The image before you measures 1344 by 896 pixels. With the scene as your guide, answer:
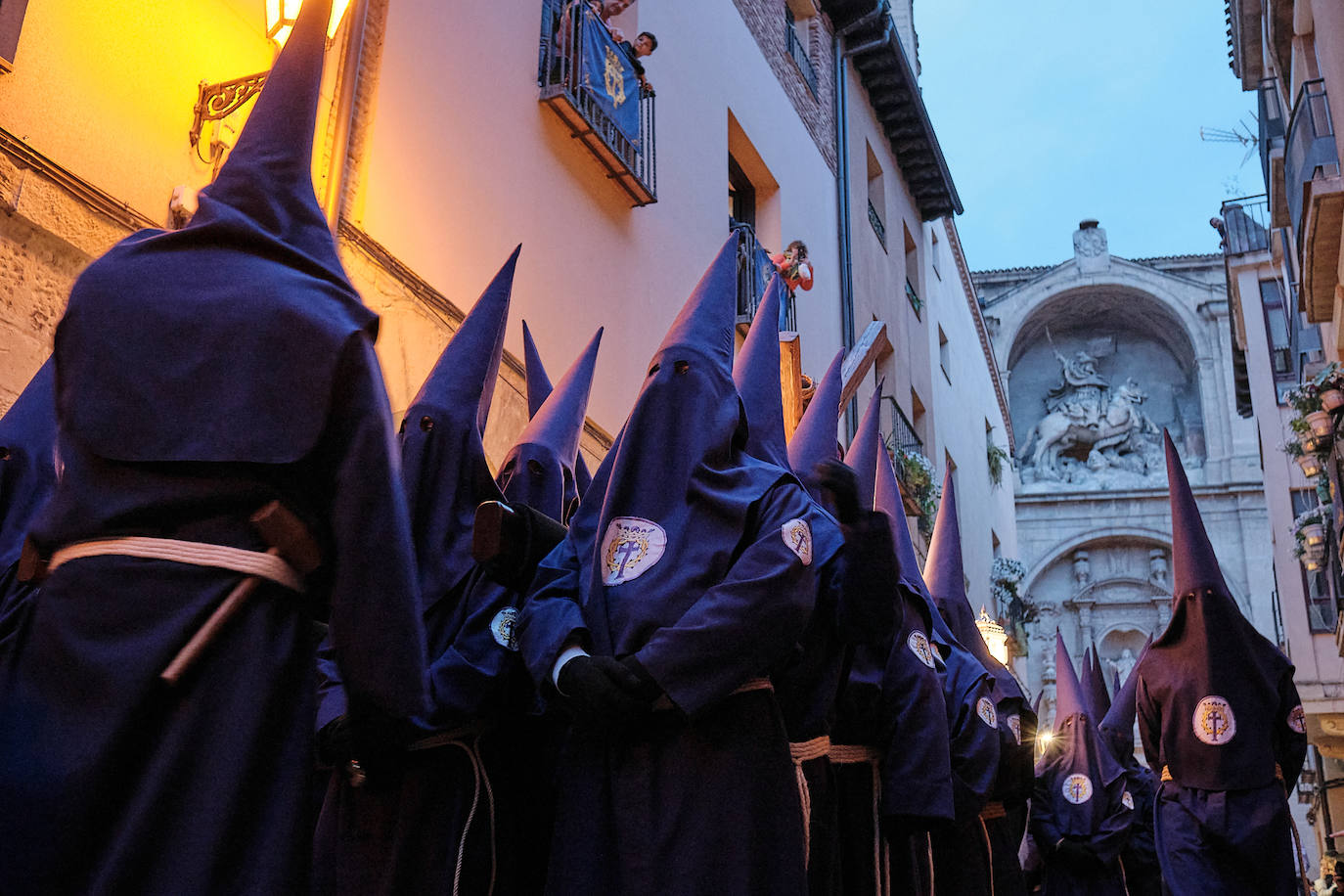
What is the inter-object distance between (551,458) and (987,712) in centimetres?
216

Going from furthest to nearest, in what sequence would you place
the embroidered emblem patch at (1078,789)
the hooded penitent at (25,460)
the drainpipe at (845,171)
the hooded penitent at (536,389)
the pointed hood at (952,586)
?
1. the drainpipe at (845,171)
2. the embroidered emblem patch at (1078,789)
3. the pointed hood at (952,586)
4. the hooded penitent at (536,389)
5. the hooded penitent at (25,460)

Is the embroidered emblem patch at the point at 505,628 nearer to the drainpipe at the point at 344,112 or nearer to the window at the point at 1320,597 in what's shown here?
the drainpipe at the point at 344,112

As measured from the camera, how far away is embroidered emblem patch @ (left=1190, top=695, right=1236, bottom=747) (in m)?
6.51

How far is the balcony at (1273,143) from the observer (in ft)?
52.4

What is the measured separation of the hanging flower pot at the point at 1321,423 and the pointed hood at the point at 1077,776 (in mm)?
7209

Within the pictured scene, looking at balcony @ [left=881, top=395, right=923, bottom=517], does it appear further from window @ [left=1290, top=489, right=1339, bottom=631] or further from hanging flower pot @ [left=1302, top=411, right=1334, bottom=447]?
window @ [left=1290, top=489, right=1339, bottom=631]

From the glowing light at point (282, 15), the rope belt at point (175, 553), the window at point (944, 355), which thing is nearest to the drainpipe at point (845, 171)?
the window at point (944, 355)

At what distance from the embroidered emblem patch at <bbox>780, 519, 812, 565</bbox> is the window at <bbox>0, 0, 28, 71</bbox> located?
3.23 metres

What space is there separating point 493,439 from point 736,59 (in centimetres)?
621

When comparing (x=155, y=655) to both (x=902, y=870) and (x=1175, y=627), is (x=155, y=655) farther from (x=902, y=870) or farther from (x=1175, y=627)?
(x=1175, y=627)

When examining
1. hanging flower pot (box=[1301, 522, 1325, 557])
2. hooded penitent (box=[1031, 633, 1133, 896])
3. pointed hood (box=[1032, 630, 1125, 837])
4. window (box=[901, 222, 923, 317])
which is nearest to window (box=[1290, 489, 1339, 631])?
hanging flower pot (box=[1301, 522, 1325, 557])

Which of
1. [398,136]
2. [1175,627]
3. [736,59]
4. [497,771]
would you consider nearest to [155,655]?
[497,771]

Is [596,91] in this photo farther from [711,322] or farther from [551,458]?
[711,322]

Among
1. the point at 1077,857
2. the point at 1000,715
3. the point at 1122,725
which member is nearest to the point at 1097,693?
the point at 1122,725
